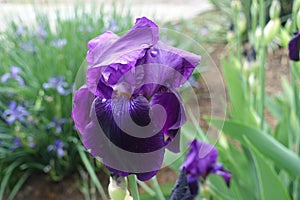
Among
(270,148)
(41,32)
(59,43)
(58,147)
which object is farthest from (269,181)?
(41,32)

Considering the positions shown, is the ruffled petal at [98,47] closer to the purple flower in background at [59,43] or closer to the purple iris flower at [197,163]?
the purple iris flower at [197,163]

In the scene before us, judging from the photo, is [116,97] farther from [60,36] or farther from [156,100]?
[60,36]

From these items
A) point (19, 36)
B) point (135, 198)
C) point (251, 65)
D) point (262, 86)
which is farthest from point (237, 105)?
point (19, 36)

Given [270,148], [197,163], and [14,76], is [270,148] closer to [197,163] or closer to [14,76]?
[197,163]

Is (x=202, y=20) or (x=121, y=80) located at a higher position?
(x=121, y=80)

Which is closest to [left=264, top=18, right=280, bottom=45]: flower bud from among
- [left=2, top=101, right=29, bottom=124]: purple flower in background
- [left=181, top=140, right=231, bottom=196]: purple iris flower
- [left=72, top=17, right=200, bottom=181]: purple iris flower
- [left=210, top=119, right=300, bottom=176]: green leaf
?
[left=210, top=119, right=300, bottom=176]: green leaf

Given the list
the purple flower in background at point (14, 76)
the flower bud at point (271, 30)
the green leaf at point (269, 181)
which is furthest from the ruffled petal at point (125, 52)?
the purple flower in background at point (14, 76)

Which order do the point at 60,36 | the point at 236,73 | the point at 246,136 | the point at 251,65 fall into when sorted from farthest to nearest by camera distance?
the point at 60,36 → the point at 236,73 → the point at 251,65 → the point at 246,136
